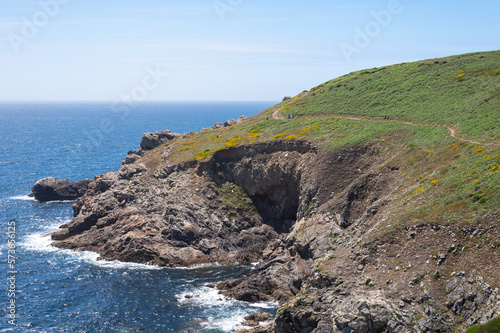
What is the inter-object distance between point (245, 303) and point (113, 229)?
103 ft

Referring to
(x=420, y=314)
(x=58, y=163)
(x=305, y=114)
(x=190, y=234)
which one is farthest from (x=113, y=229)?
(x=58, y=163)

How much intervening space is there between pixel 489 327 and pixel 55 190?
326 feet

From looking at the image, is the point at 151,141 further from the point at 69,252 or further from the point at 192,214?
the point at 69,252

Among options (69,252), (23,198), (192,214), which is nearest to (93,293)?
(69,252)

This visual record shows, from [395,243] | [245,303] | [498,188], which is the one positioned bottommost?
[245,303]

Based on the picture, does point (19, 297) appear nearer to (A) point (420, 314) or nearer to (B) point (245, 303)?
(B) point (245, 303)

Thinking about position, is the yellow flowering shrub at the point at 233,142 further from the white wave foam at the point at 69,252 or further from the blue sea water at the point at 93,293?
the white wave foam at the point at 69,252

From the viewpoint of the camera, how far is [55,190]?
367ft

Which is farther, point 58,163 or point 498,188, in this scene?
point 58,163

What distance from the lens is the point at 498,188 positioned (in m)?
46.8

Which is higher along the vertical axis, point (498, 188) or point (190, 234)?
point (498, 188)

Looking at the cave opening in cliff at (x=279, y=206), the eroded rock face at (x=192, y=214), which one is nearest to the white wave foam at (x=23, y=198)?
the eroded rock face at (x=192, y=214)

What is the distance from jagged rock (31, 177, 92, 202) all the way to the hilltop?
20.0 meters

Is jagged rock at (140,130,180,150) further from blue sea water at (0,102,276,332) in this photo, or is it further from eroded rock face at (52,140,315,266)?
blue sea water at (0,102,276,332)
